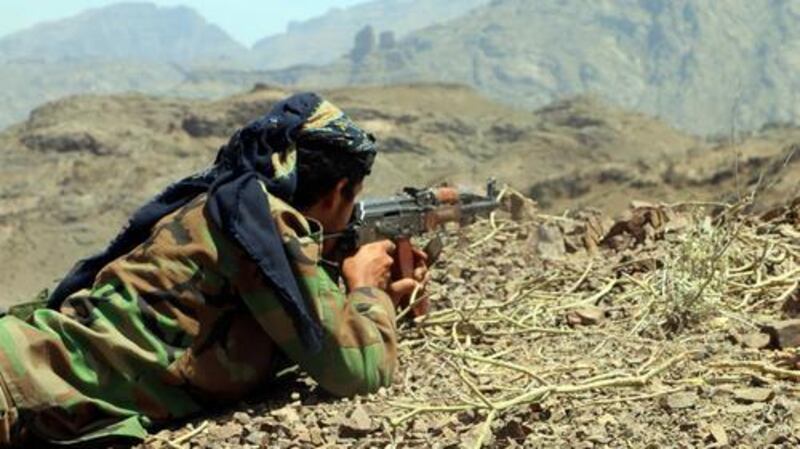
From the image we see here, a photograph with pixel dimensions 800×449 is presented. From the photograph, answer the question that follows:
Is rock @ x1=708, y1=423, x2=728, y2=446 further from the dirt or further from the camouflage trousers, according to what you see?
the camouflage trousers

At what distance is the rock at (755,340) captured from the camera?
9.25 feet

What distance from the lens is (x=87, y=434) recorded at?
246 centimetres

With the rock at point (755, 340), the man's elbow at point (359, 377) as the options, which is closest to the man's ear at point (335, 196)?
the man's elbow at point (359, 377)

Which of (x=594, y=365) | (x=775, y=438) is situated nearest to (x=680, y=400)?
(x=775, y=438)

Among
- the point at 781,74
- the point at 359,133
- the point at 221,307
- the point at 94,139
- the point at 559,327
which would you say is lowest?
the point at 781,74

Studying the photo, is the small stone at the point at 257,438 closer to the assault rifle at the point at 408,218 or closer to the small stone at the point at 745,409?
the assault rifle at the point at 408,218

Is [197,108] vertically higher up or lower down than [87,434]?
lower down

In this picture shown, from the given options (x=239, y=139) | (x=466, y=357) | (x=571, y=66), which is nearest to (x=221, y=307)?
(x=239, y=139)

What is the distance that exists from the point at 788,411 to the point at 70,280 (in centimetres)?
171

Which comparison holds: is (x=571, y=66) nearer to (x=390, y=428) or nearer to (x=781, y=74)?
(x=781, y=74)

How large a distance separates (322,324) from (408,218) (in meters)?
0.88

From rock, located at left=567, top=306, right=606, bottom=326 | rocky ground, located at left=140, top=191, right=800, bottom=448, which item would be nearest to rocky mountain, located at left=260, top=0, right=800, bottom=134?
rocky ground, located at left=140, top=191, right=800, bottom=448

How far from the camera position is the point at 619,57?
139m

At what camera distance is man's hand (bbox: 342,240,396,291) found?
9.37ft
